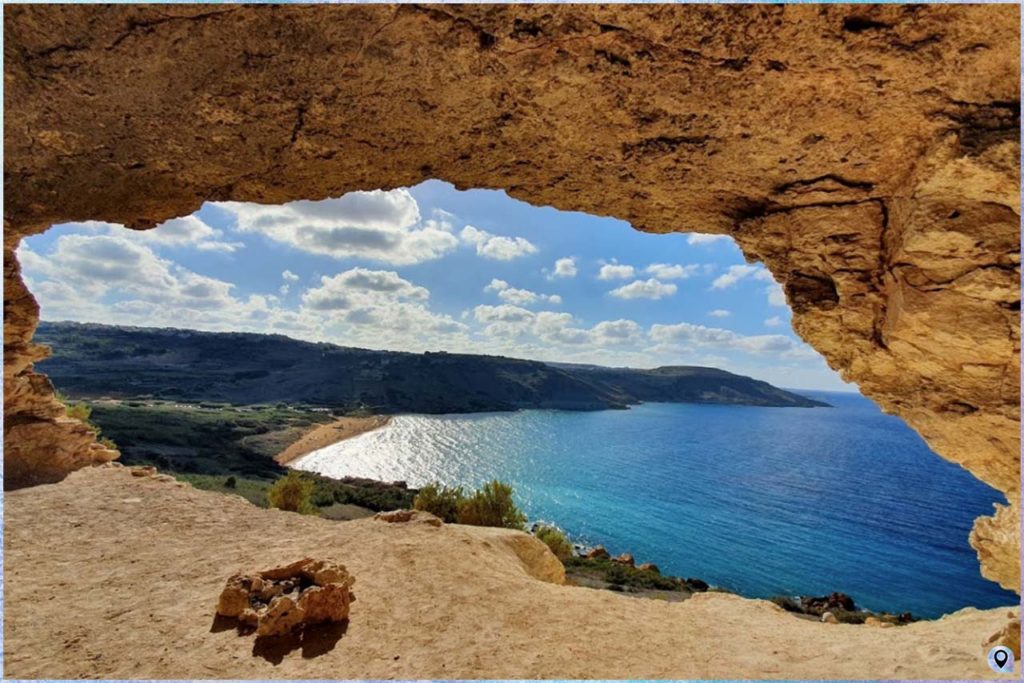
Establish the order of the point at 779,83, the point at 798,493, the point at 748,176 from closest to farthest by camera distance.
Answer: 1. the point at 779,83
2. the point at 748,176
3. the point at 798,493

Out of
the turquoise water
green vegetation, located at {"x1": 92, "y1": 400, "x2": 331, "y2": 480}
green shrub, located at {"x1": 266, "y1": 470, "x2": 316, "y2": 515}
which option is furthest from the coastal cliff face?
green vegetation, located at {"x1": 92, "y1": 400, "x2": 331, "y2": 480}

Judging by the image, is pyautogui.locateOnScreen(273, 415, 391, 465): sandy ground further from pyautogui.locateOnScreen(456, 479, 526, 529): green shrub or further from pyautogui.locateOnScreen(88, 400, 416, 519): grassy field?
pyautogui.locateOnScreen(456, 479, 526, 529): green shrub

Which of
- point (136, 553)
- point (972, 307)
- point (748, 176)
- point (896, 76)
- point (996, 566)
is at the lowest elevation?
point (136, 553)

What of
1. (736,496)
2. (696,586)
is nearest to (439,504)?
(696,586)

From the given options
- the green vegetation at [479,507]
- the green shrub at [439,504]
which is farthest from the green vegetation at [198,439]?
the green vegetation at [479,507]

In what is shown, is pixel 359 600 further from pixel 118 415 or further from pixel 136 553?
pixel 118 415

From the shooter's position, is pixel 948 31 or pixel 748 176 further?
pixel 748 176

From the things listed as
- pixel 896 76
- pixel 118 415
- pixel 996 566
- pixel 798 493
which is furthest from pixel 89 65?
pixel 798 493

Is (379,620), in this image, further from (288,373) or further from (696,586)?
(288,373)
